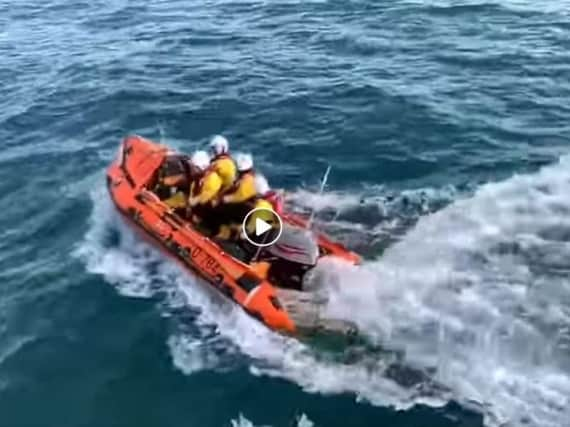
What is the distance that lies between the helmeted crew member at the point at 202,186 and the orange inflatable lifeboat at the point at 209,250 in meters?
0.34

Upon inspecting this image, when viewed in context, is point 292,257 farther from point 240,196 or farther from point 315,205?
point 315,205

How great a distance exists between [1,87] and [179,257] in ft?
42.8

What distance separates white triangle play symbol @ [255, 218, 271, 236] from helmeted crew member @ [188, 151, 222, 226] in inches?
47.0

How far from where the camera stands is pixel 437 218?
1844cm

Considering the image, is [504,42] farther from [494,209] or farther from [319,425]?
[319,425]

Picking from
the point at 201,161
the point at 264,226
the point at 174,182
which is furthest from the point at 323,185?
the point at 264,226

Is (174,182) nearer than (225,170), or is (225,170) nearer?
(225,170)

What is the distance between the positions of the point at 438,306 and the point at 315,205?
191 inches

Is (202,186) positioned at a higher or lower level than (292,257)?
higher

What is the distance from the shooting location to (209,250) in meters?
16.8

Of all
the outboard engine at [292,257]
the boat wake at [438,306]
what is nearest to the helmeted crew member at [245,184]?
the outboard engine at [292,257]

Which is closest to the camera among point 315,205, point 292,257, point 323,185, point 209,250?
point 292,257

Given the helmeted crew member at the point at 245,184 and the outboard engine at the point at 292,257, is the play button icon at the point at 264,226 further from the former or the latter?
the helmeted crew member at the point at 245,184

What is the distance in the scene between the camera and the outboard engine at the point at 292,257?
1627 cm
